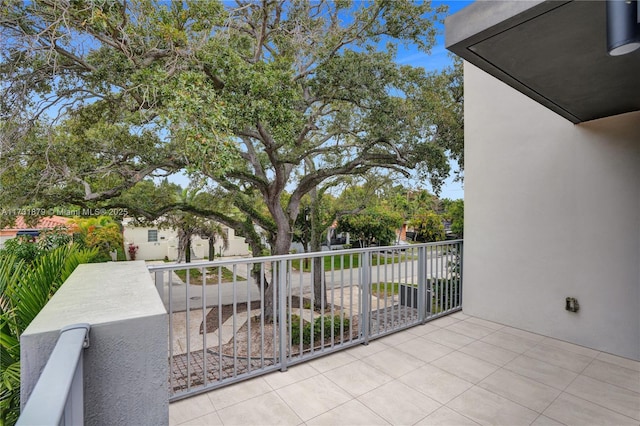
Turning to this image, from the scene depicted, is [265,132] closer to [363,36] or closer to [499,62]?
[363,36]

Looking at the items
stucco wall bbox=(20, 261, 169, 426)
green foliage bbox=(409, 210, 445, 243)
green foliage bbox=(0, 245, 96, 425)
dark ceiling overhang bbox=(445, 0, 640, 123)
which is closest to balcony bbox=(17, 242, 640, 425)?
stucco wall bbox=(20, 261, 169, 426)

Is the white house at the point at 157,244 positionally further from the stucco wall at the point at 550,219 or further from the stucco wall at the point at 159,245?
the stucco wall at the point at 550,219

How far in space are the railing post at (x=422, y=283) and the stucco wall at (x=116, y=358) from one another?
3.57 metres

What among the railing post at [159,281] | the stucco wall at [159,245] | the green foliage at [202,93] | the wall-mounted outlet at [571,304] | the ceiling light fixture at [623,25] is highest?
the green foliage at [202,93]

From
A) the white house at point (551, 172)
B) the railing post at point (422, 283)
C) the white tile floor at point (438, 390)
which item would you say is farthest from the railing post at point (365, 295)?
the white house at point (551, 172)

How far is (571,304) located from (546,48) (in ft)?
9.96

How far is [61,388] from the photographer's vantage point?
696 millimetres

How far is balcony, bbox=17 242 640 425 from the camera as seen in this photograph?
40.9 inches

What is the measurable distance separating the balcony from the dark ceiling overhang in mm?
1945

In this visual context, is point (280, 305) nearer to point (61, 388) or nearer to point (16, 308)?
point (16, 308)

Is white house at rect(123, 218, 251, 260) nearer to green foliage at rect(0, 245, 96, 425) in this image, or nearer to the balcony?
the balcony

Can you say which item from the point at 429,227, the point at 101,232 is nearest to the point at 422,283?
the point at 429,227

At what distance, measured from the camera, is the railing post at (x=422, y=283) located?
13.7ft

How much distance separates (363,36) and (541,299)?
6.09m
